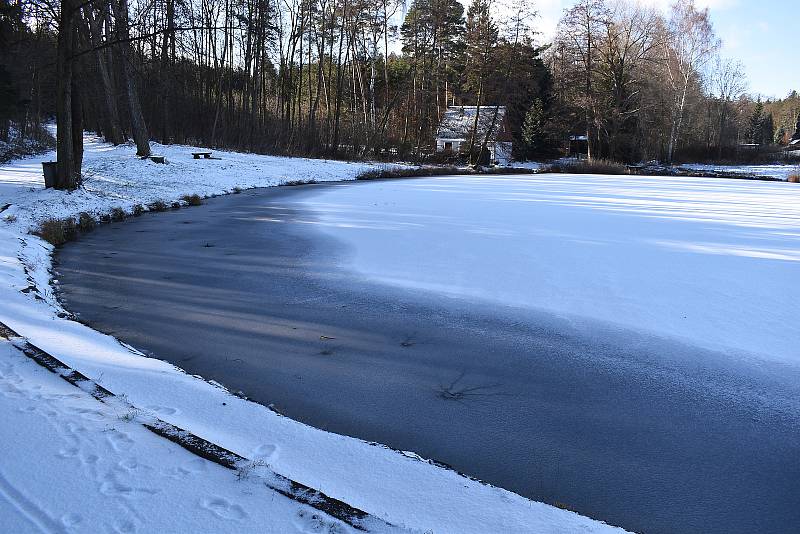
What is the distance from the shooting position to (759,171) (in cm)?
3769

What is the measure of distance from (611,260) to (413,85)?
36411mm

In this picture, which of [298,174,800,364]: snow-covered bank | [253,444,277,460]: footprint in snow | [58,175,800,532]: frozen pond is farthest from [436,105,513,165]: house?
[253,444,277,460]: footprint in snow

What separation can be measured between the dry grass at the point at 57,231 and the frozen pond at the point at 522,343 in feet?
0.94

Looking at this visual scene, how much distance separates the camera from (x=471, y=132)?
3981 centimetres

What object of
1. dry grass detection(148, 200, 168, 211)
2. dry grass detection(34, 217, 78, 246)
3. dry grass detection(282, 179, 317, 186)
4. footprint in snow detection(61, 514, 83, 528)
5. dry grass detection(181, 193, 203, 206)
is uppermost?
dry grass detection(282, 179, 317, 186)

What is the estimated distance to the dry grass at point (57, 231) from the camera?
368 inches

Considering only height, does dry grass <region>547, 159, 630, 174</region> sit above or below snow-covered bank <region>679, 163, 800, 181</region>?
below

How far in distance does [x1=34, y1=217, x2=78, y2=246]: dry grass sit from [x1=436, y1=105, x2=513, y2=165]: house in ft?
104

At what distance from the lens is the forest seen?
30656 mm

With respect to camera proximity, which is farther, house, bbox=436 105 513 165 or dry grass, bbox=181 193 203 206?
house, bbox=436 105 513 165

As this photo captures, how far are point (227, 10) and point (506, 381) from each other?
3467 cm

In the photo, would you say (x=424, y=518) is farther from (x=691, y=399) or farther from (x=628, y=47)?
(x=628, y=47)

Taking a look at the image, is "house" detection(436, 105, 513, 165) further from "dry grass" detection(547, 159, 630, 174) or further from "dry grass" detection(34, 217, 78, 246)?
"dry grass" detection(34, 217, 78, 246)

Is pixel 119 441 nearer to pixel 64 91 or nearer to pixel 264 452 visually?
pixel 264 452
